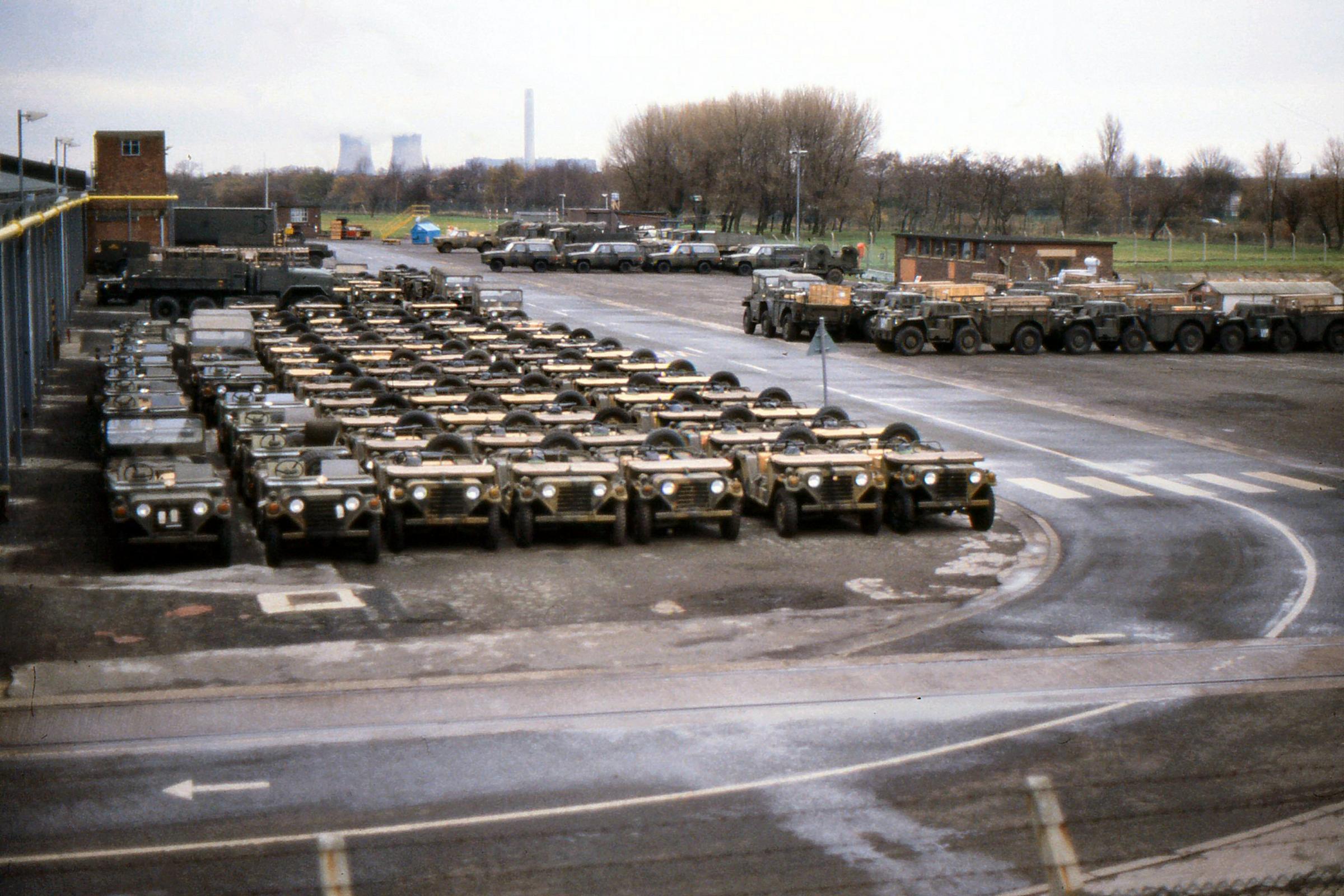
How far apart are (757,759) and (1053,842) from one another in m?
6.27

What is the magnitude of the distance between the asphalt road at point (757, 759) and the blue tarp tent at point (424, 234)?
94790 millimetres

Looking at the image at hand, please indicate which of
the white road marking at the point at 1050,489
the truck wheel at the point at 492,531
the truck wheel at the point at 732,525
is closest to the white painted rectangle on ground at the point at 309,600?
the truck wheel at the point at 492,531

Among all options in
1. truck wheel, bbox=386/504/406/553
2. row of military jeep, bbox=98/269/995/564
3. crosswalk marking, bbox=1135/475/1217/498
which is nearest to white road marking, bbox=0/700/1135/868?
row of military jeep, bbox=98/269/995/564

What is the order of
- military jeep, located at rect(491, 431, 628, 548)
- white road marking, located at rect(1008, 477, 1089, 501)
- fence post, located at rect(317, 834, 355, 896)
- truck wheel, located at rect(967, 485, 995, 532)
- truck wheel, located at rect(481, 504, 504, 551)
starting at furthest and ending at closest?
1. white road marking, located at rect(1008, 477, 1089, 501)
2. truck wheel, located at rect(967, 485, 995, 532)
3. military jeep, located at rect(491, 431, 628, 548)
4. truck wheel, located at rect(481, 504, 504, 551)
5. fence post, located at rect(317, 834, 355, 896)

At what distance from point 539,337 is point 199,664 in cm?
2435

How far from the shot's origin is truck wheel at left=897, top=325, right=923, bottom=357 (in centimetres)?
4725

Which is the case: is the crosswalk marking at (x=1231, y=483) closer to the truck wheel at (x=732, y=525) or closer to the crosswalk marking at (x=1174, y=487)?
the crosswalk marking at (x=1174, y=487)

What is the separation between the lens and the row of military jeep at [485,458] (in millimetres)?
18375

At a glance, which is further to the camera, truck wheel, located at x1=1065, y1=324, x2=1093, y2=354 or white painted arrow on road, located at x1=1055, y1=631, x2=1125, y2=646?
truck wheel, located at x1=1065, y1=324, x2=1093, y2=354

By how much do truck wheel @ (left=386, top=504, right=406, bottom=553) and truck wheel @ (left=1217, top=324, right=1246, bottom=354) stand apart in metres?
36.8

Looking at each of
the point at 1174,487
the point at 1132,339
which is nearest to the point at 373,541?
the point at 1174,487

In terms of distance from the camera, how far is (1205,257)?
78.9 m

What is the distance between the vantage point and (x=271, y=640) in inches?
606

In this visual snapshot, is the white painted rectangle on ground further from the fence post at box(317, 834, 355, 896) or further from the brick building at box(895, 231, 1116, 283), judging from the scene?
the brick building at box(895, 231, 1116, 283)
